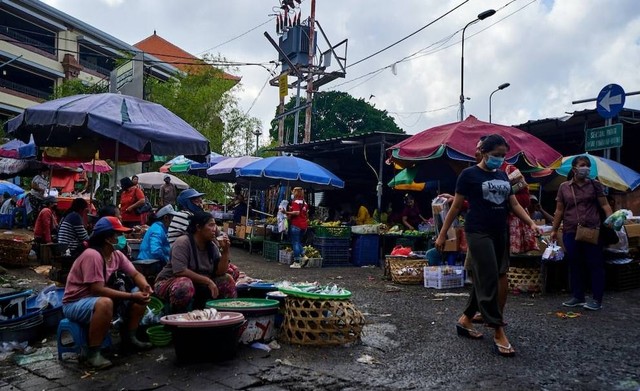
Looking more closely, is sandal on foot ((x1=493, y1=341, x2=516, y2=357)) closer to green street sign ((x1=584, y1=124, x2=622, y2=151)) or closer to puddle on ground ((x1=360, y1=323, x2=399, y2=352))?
puddle on ground ((x1=360, y1=323, x2=399, y2=352))

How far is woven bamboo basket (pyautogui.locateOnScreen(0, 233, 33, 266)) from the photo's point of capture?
9281mm

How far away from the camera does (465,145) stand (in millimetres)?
8852

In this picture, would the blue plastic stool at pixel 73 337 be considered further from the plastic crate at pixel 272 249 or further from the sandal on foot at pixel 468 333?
the plastic crate at pixel 272 249

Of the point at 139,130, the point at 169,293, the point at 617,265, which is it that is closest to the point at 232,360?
the point at 169,293

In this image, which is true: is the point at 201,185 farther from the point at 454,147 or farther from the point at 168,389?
the point at 168,389

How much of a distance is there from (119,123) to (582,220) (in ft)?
→ 19.3

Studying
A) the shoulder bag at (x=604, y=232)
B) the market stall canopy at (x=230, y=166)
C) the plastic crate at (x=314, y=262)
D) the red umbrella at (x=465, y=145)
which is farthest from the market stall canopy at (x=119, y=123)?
the market stall canopy at (x=230, y=166)

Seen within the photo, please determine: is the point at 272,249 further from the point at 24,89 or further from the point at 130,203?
the point at 24,89

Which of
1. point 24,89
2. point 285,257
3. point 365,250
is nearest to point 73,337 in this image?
point 285,257

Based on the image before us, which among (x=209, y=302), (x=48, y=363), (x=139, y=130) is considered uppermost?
(x=139, y=130)

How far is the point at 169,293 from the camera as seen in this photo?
4.80 meters

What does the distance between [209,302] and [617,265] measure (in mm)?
6648

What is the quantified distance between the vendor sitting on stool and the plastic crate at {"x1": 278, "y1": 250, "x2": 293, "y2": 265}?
6.74m

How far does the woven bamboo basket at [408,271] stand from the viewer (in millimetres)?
8732
